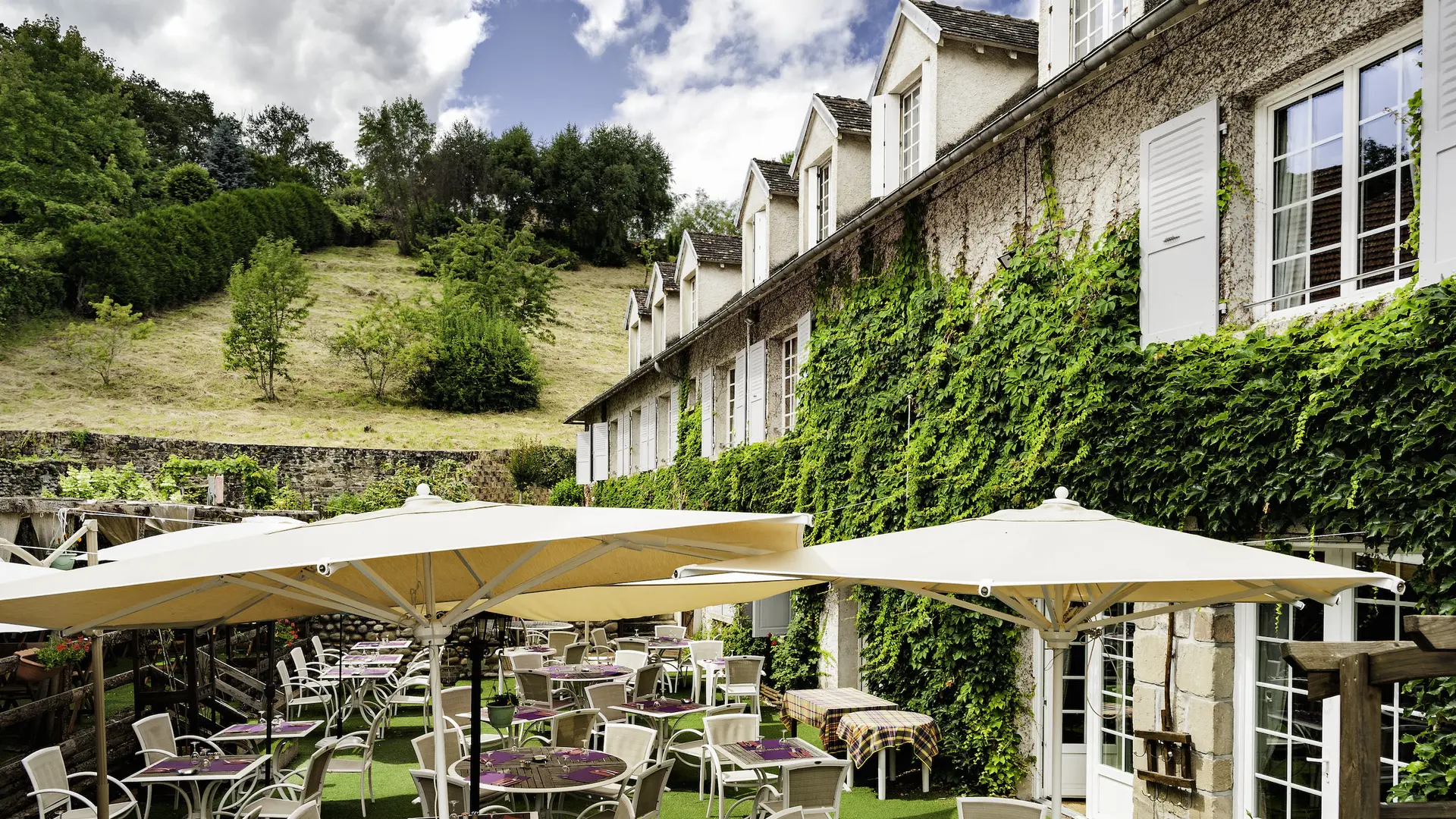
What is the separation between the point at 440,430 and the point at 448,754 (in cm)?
3157

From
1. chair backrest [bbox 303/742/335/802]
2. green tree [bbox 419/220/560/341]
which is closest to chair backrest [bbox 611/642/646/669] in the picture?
chair backrest [bbox 303/742/335/802]

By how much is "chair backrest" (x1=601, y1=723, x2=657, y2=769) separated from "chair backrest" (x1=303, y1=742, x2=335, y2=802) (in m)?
1.90

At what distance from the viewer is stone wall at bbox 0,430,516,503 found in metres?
24.5

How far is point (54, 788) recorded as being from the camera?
6137 mm

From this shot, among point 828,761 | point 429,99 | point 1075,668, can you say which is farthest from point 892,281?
point 429,99

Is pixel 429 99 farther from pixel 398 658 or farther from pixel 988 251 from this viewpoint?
pixel 988 251

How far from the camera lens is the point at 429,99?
65.3 meters

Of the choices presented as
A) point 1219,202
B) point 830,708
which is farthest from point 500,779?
point 1219,202

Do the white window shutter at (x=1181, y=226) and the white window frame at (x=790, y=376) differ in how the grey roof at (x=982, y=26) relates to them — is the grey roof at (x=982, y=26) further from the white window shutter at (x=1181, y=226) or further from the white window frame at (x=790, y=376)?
the white window frame at (x=790, y=376)

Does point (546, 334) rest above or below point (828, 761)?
above

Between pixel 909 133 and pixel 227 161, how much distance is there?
205 ft

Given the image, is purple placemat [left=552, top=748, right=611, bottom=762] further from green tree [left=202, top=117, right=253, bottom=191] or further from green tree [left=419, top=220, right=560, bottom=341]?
green tree [left=202, top=117, right=253, bottom=191]

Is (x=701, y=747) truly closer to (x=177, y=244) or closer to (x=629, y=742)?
(x=629, y=742)

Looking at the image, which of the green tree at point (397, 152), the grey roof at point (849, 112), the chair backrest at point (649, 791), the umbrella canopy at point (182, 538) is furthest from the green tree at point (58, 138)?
the chair backrest at point (649, 791)
